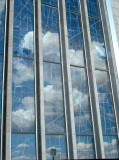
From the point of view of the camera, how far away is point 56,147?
13.4 metres

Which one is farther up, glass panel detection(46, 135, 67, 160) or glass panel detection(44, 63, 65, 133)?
glass panel detection(44, 63, 65, 133)

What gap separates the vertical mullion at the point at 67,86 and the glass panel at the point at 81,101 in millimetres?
587

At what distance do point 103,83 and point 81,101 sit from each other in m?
2.31

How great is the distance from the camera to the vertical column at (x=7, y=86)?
39.6ft

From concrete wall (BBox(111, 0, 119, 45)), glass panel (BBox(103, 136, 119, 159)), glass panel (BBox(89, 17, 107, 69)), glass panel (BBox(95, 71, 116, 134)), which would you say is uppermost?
concrete wall (BBox(111, 0, 119, 45))

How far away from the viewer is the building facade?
13.0 m

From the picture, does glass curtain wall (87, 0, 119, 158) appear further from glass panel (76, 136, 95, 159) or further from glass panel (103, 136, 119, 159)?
glass panel (76, 136, 95, 159)

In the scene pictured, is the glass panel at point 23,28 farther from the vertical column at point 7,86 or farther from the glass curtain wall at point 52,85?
the glass curtain wall at point 52,85

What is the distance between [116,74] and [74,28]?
14.1ft

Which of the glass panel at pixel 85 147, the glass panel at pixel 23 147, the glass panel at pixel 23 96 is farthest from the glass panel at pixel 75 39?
the glass panel at pixel 23 147

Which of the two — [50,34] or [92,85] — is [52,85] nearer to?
[92,85]

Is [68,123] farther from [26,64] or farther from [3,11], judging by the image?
[3,11]

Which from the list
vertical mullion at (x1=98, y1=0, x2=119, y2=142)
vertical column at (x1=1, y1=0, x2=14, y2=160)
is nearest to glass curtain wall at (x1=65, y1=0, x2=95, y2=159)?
vertical mullion at (x1=98, y1=0, x2=119, y2=142)

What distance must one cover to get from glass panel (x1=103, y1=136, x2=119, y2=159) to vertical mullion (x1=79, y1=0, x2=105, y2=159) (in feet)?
1.98
